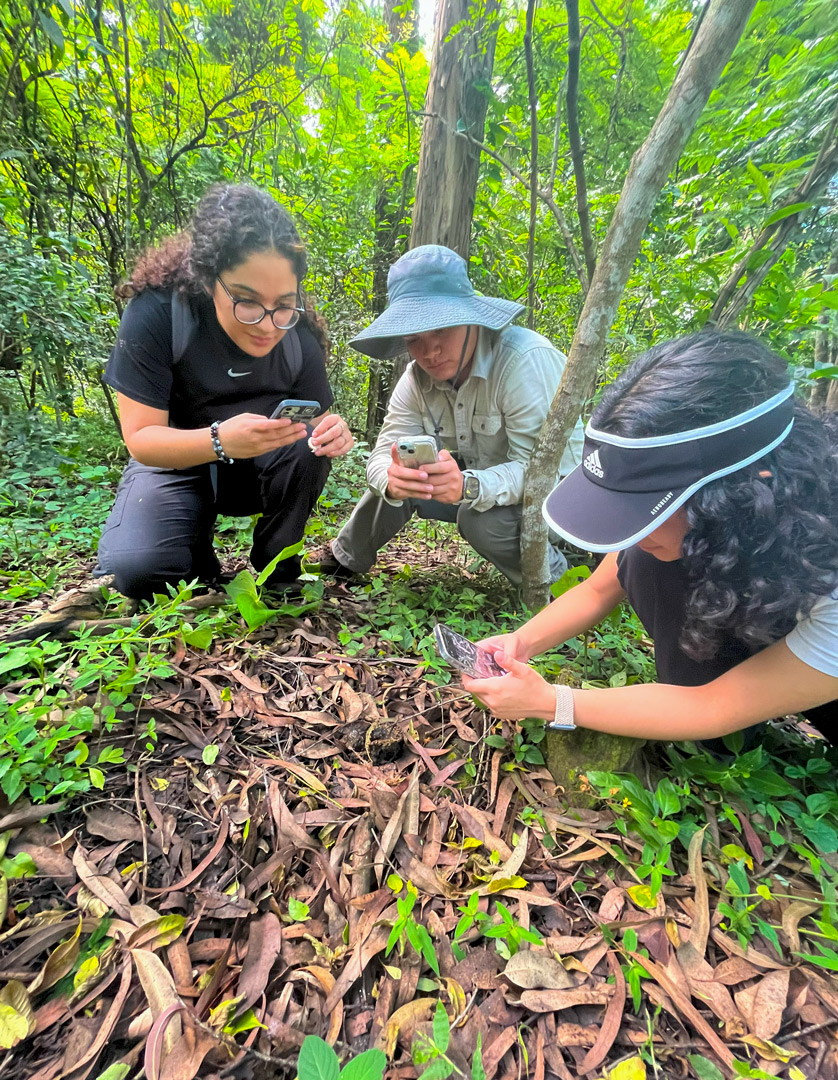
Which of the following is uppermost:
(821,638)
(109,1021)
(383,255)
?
(383,255)

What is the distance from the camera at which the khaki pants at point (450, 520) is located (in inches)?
94.8

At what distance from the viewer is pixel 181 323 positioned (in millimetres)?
2215

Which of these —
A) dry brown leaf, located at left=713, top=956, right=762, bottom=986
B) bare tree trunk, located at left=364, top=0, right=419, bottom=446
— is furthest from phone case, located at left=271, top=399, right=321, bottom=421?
bare tree trunk, located at left=364, top=0, right=419, bottom=446

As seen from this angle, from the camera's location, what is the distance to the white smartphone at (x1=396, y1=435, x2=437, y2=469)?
6.97 ft

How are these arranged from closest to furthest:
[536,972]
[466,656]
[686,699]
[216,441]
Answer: [536,972] → [686,699] → [466,656] → [216,441]

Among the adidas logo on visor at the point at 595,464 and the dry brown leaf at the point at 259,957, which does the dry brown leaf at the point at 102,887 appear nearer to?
the dry brown leaf at the point at 259,957

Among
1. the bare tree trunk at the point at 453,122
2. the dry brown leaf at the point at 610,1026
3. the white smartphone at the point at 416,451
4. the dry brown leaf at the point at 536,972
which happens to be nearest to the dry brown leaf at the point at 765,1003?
the dry brown leaf at the point at 610,1026

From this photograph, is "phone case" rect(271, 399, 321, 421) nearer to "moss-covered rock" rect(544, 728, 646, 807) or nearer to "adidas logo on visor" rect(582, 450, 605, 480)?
"adidas logo on visor" rect(582, 450, 605, 480)

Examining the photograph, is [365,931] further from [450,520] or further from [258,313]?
[258,313]

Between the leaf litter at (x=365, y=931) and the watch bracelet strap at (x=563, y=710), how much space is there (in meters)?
0.23

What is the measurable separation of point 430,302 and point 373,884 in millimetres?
2140

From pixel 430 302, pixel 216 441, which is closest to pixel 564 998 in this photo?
pixel 216 441

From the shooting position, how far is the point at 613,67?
3.15m

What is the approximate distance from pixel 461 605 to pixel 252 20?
16.1 feet
